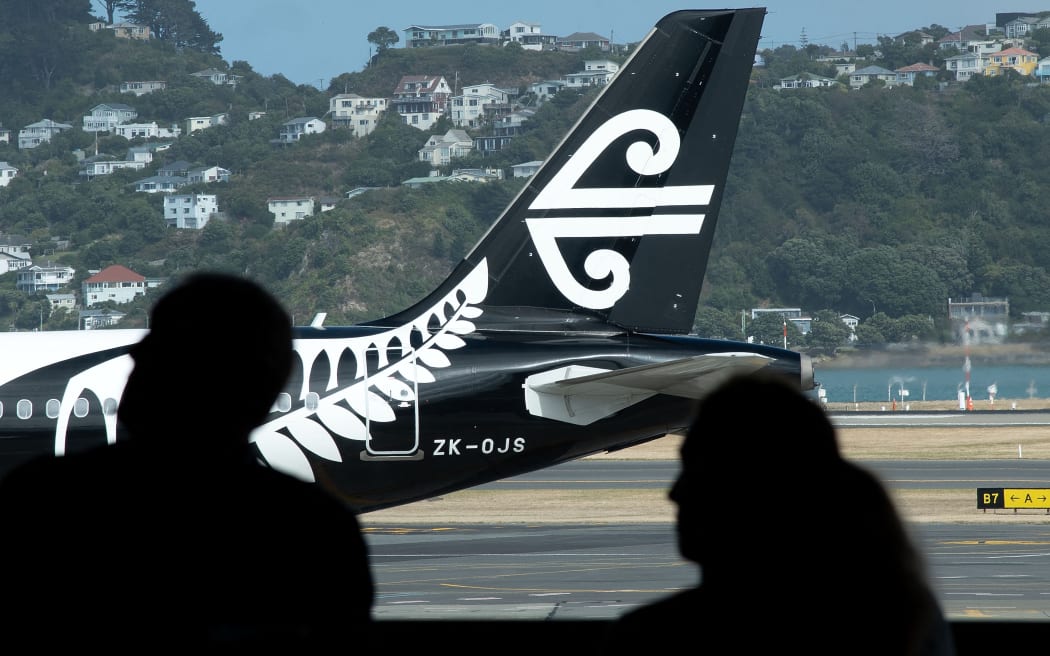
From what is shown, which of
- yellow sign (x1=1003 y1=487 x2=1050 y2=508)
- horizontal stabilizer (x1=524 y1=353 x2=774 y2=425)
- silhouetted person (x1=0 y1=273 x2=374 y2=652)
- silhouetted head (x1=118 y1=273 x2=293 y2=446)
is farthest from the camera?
yellow sign (x1=1003 y1=487 x2=1050 y2=508)

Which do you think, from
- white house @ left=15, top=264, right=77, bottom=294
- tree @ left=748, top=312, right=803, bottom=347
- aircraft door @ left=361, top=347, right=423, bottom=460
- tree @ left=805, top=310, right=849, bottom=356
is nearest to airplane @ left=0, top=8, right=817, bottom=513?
aircraft door @ left=361, top=347, right=423, bottom=460

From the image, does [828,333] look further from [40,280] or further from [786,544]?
[786,544]

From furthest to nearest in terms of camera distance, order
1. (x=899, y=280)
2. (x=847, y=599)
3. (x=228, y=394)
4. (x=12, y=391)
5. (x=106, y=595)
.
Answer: (x=899, y=280) < (x=12, y=391) < (x=228, y=394) < (x=106, y=595) < (x=847, y=599)

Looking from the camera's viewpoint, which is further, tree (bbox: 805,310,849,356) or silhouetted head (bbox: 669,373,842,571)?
tree (bbox: 805,310,849,356)

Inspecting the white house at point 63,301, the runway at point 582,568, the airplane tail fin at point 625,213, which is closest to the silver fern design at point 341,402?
the airplane tail fin at point 625,213

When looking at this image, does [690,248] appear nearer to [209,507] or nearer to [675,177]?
[675,177]

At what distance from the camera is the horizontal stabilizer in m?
17.7

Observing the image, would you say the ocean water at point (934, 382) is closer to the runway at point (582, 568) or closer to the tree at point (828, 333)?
the tree at point (828, 333)

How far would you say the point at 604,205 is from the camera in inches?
784

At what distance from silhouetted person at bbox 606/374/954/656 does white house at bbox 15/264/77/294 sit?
640ft

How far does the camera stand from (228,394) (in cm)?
337

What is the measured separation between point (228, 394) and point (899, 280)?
177003 millimetres

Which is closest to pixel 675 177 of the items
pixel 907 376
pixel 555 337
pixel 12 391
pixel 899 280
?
pixel 555 337

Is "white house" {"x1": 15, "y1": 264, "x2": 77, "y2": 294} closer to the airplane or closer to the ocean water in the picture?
the ocean water
